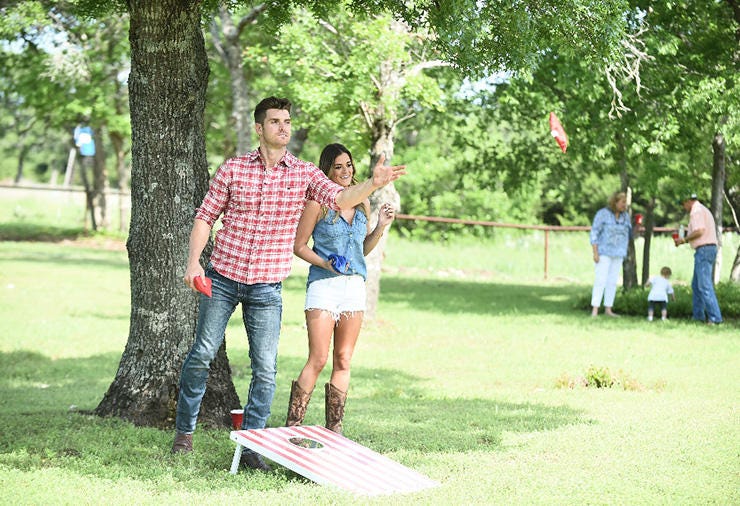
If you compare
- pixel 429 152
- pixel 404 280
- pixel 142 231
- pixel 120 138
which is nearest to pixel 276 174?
pixel 142 231

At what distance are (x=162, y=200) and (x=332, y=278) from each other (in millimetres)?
1460

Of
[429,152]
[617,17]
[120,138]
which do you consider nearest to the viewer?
[617,17]

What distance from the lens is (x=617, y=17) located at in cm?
696

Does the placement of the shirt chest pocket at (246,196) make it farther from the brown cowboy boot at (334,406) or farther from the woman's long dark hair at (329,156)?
the brown cowboy boot at (334,406)

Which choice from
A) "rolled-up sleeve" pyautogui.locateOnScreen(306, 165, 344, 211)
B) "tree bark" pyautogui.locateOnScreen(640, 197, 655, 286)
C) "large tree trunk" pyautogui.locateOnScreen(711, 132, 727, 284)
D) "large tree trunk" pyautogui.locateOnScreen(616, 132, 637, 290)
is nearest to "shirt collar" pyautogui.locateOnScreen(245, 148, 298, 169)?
"rolled-up sleeve" pyautogui.locateOnScreen(306, 165, 344, 211)

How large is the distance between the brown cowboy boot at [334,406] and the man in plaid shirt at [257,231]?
0.76 m

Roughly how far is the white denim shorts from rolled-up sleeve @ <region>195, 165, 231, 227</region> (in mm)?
912

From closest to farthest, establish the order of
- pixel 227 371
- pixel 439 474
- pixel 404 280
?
pixel 439 474 → pixel 227 371 → pixel 404 280

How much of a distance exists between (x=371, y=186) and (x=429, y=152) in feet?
108

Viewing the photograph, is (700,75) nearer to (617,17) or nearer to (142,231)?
(617,17)

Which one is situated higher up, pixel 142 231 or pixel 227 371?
pixel 142 231

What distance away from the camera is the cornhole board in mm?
5383

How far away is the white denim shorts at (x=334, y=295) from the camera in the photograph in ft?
21.0

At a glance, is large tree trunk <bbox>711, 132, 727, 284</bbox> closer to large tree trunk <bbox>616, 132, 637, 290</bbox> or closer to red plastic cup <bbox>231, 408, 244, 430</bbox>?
large tree trunk <bbox>616, 132, 637, 290</bbox>
